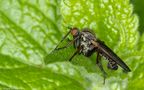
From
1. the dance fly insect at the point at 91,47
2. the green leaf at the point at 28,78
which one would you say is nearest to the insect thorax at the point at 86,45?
the dance fly insect at the point at 91,47

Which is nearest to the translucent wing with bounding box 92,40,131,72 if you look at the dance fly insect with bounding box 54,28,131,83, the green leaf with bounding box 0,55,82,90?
the dance fly insect with bounding box 54,28,131,83

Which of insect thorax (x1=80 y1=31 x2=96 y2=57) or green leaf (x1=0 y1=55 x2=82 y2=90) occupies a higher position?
insect thorax (x1=80 y1=31 x2=96 y2=57)

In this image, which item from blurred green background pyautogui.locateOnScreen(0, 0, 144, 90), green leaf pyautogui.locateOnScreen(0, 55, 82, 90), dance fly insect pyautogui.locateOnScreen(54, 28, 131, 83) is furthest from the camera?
dance fly insect pyautogui.locateOnScreen(54, 28, 131, 83)

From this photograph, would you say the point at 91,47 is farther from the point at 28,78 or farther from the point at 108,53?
the point at 28,78

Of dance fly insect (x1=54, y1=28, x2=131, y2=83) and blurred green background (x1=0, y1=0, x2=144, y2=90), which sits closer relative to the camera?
blurred green background (x1=0, y1=0, x2=144, y2=90)

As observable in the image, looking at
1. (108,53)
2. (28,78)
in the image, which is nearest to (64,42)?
(108,53)

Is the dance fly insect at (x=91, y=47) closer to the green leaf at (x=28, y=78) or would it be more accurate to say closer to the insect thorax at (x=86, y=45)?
the insect thorax at (x=86, y=45)

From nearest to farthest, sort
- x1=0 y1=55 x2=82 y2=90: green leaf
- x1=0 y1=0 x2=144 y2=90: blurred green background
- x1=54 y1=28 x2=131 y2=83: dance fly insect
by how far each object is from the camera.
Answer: x1=0 y1=55 x2=82 y2=90: green leaf, x1=0 y1=0 x2=144 y2=90: blurred green background, x1=54 y1=28 x2=131 y2=83: dance fly insect

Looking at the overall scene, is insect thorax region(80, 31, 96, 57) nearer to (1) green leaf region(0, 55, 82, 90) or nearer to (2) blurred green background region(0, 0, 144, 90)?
(2) blurred green background region(0, 0, 144, 90)
